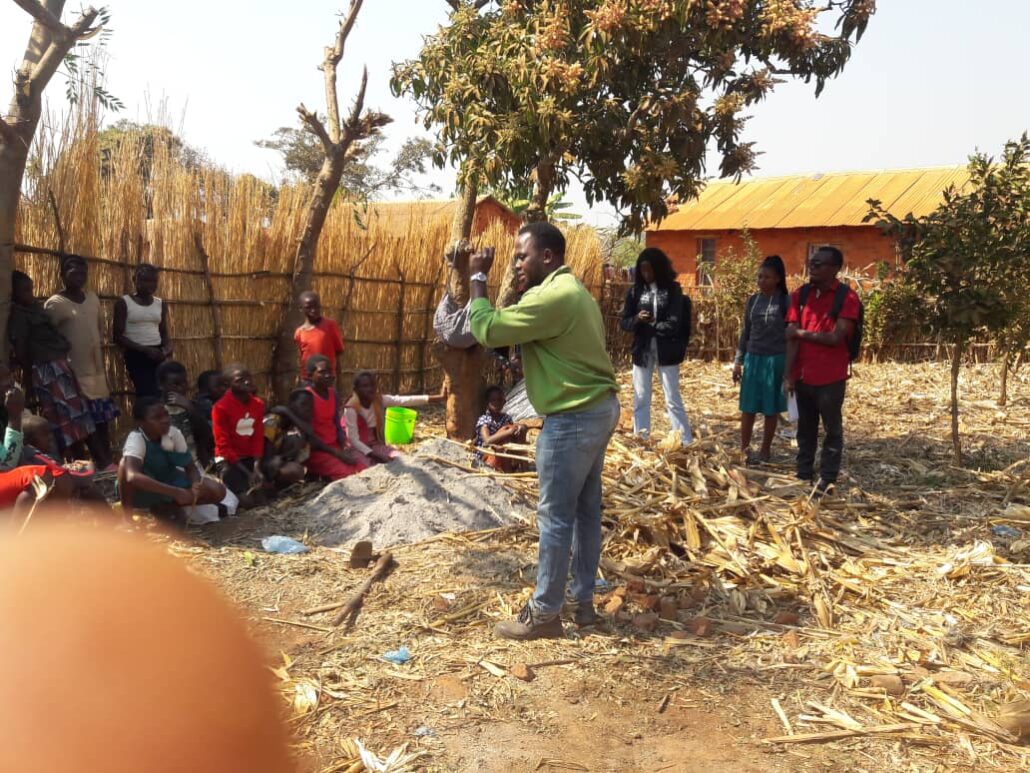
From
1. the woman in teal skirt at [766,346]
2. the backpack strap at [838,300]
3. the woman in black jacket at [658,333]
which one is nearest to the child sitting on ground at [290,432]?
the woman in black jacket at [658,333]

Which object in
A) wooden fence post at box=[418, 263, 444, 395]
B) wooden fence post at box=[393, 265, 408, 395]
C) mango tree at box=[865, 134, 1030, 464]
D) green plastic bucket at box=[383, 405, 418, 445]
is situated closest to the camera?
mango tree at box=[865, 134, 1030, 464]

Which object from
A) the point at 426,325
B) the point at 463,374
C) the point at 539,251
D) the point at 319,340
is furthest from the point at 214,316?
the point at 539,251

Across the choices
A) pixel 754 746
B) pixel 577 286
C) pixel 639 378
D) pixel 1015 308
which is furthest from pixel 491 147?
pixel 754 746

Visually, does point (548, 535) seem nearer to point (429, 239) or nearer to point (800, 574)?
point (800, 574)

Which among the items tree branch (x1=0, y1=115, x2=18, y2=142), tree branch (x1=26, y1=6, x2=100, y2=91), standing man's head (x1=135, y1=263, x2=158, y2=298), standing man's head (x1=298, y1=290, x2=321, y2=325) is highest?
tree branch (x1=26, y1=6, x2=100, y2=91)

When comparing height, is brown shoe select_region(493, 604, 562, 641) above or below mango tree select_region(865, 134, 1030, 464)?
below

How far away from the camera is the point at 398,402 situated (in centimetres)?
858

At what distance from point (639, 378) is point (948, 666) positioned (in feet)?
13.5

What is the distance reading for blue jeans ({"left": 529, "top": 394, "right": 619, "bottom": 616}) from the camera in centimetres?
407

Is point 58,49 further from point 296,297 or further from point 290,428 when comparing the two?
point 296,297

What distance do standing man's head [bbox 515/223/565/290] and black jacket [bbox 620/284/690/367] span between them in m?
3.73

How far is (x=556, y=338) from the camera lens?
161 inches

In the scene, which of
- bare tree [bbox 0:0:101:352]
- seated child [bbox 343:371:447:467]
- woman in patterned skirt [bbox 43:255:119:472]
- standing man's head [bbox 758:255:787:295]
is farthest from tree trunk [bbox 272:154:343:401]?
standing man's head [bbox 758:255:787:295]

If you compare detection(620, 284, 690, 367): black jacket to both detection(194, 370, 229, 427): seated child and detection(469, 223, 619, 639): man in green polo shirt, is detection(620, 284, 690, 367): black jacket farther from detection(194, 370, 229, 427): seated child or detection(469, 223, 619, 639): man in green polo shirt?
detection(469, 223, 619, 639): man in green polo shirt
